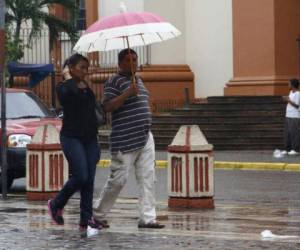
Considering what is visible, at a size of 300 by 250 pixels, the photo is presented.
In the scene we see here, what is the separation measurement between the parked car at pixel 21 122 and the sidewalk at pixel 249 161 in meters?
5.48

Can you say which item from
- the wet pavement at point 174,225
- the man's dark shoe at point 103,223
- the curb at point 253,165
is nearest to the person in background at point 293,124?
the curb at point 253,165

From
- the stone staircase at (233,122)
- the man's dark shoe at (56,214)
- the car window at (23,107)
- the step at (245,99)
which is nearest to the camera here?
the man's dark shoe at (56,214)

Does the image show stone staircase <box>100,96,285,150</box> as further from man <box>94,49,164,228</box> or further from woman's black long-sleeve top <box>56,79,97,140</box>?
woman's black long-sleeve top <box>56,79,97,140</box>

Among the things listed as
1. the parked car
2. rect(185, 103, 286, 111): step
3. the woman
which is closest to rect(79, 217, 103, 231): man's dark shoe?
the woman

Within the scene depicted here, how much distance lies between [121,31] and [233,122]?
1605 centimetres

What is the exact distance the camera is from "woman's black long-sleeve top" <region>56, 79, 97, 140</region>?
11.0 meters

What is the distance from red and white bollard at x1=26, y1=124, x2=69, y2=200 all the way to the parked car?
1.48m

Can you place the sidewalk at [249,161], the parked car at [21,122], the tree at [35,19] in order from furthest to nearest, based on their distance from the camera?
the tree at [35,19]
the sidewalk at [249,161]
the parked car at [21,122]

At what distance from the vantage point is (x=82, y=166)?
1096 centimetres

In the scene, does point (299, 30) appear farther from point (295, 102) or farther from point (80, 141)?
point (80, 141)

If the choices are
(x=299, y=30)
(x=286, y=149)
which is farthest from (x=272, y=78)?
(x=286, y=149)

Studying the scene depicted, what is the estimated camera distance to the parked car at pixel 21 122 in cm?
1658

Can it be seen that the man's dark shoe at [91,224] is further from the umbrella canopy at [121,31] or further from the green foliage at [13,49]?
the green foliage at [13,49]

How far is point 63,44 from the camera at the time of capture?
3675 cm
